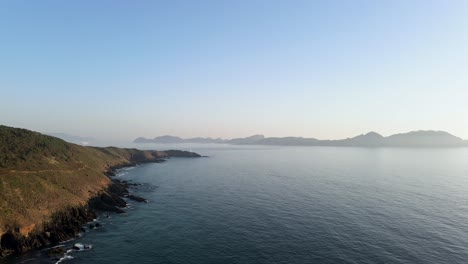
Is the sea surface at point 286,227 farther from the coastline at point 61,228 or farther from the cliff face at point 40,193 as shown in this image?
the cliff face at point 40,193

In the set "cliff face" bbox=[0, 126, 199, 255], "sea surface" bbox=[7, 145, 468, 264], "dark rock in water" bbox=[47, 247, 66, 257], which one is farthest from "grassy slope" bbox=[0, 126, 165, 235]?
"sea surface" bbox=[7, 145, 468, 264]

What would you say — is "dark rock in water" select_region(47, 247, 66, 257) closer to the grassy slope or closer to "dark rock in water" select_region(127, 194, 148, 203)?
the grassy slope

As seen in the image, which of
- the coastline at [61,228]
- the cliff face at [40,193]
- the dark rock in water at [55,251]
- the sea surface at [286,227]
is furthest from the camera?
the cliff face at [40,193]

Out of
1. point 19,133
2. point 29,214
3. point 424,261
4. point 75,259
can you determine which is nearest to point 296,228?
point 424,261

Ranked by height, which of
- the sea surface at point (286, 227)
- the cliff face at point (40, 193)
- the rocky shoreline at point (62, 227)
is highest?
the cliff face at point (40, 193)

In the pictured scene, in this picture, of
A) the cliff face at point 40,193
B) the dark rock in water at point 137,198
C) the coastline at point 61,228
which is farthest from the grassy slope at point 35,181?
the dark rock in water at point 137,198

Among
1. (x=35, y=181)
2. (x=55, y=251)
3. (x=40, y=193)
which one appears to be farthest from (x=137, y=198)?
(x=55, y=251)

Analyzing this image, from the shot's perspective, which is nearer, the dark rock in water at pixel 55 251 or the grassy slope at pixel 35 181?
the dark rock in water at pixel 55 251
